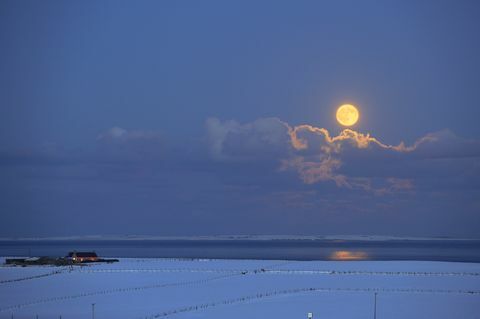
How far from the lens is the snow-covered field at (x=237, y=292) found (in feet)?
184

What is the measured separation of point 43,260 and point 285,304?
192 ft

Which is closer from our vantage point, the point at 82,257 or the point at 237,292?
the point at 237,292

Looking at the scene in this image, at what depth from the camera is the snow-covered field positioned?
5622 centimetres

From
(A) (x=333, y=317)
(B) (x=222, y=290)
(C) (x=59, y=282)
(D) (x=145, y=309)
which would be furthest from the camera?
(C) (x=59, y=282)

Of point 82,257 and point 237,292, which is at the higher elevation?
point 82,257

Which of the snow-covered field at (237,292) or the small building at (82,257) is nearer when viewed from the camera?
the snow-covered field at (237,292)

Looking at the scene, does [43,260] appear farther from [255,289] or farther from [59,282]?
[255,289]

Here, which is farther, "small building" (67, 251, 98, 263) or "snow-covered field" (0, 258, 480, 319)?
"small building" (67, 251, 98, 263)

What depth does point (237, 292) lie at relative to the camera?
224ft

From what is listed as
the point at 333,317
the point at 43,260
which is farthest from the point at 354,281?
the point at 43,260

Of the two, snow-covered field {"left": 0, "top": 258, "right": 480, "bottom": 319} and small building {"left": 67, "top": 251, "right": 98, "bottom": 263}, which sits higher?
small building {"left": 67, "top": 251, "right": 98, "bottom": 263}

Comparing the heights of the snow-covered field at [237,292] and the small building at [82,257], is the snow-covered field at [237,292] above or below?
below

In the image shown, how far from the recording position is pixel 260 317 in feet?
176

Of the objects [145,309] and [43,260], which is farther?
[43,260]
